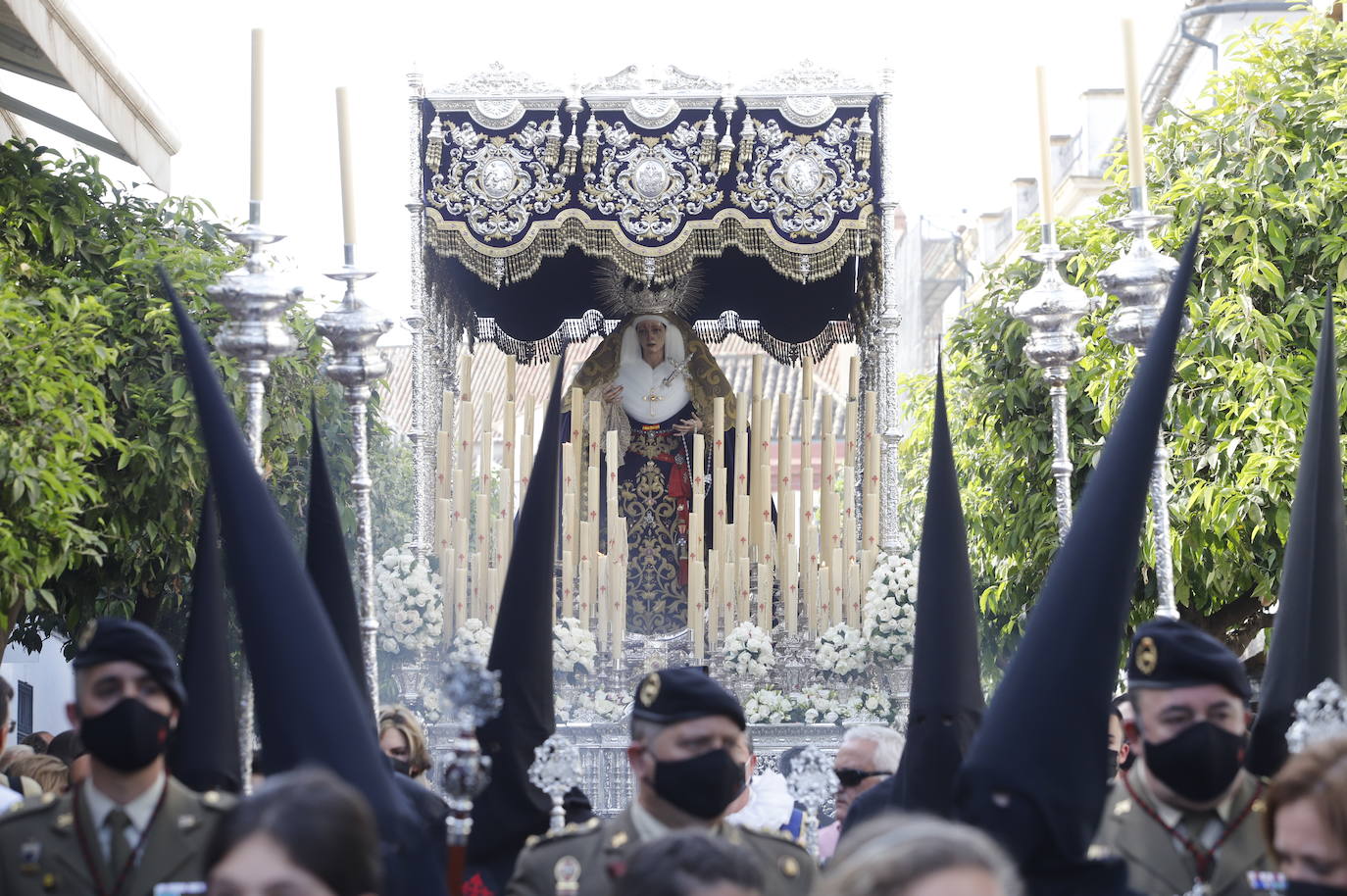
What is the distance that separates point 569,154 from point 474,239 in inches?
27.9

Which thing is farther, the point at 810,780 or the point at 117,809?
the point at 810,780

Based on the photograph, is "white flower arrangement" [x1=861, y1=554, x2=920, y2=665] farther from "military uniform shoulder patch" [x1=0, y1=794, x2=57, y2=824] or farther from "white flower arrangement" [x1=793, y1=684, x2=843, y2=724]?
"military uniform shoulder patch" [x1=0, y1=794, x2=57, y2=824]

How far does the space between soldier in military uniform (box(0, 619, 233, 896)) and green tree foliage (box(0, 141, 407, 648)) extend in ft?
13.1

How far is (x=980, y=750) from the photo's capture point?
3.59m

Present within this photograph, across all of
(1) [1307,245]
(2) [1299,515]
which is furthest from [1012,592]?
(2) [1299,515]

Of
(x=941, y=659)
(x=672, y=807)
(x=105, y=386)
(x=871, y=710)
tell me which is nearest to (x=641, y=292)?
(x=871, y=710)

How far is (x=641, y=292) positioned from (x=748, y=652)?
274cm

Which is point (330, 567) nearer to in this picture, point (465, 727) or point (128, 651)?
point (465, 727)

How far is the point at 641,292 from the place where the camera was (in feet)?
36.9

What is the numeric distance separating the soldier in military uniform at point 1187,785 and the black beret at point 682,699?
85 cm

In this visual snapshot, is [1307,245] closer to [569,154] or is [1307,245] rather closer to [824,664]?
[824,664]

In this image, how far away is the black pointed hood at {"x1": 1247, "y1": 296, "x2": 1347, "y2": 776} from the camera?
175 inches

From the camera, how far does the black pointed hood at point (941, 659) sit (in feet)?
14.7

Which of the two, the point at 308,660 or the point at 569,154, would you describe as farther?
the point at 569,154
